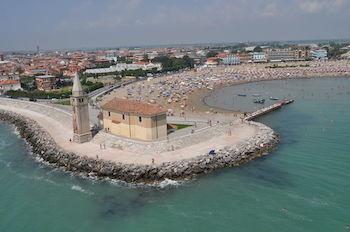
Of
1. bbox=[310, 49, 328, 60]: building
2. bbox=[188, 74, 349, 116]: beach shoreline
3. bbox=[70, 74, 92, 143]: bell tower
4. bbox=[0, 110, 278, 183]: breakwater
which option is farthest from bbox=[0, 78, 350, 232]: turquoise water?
bbox=[310, 49, 328, 60]: building

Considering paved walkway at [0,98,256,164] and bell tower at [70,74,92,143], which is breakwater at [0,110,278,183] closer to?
paved walkway at [0,98,256,164]

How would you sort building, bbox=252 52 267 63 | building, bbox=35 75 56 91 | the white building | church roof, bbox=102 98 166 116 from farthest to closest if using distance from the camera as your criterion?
1. building, bbox=252 52 267 63
2. the white building
3. building, bbox=35 75 56 91
4. church roof, bbox=102 98 166 116

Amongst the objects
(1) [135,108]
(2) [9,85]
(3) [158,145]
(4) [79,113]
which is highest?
(1) [135,108]

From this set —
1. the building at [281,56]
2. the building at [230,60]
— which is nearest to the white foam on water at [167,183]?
the building at [230,60]

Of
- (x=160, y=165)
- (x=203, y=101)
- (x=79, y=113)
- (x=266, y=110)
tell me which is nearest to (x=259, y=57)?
(x=203, y=101)

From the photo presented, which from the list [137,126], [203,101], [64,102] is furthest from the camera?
[203,101]

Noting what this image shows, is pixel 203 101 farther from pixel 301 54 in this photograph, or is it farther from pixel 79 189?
pixel 301 54
